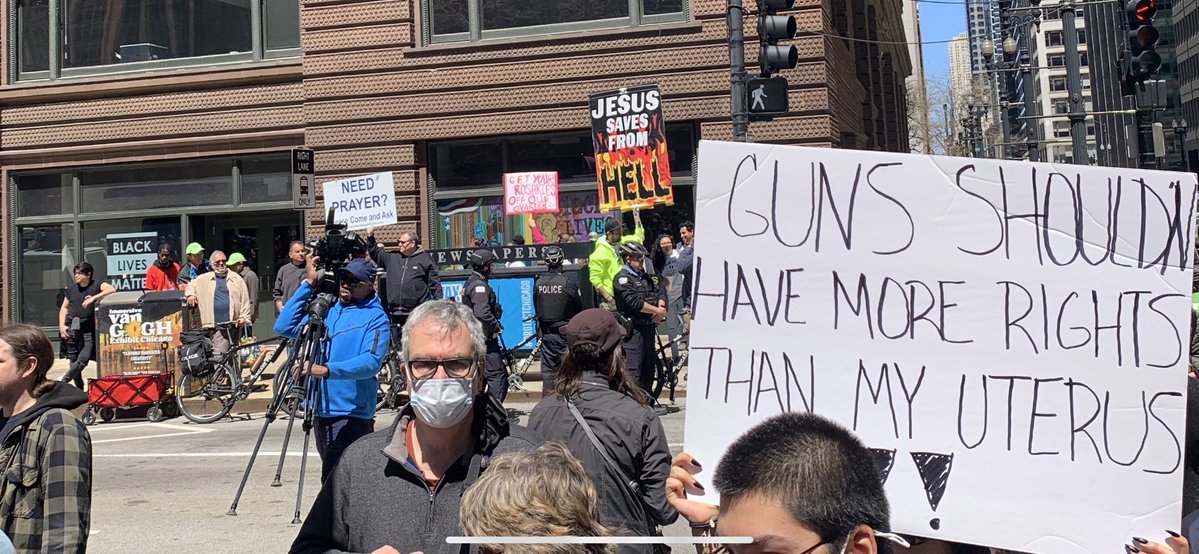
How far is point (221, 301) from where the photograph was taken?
50.4ft

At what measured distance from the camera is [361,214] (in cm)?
1585

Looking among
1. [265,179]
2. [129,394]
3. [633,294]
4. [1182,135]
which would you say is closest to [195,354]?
[129,394]

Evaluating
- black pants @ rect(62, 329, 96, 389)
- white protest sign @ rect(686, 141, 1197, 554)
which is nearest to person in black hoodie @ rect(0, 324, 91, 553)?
white protest sign @ rect(686, 141, 1197, 554)

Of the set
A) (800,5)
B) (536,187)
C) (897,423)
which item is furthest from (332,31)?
(897,423)

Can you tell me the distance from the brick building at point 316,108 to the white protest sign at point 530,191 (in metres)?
0.39

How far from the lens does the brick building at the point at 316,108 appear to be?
18016 millimetres

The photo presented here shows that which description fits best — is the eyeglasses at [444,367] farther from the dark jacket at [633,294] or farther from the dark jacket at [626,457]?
the dark jacket at [633,294]

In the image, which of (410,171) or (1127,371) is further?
(410,171)

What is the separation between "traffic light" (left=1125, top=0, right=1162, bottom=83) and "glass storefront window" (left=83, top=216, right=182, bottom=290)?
14.9 meters

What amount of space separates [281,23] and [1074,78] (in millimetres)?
12984

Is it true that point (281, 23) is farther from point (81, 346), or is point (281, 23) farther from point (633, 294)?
point (633, 294)

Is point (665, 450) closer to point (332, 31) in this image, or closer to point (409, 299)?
point (409, 299)

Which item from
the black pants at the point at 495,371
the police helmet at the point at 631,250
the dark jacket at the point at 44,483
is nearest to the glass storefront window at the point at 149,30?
the police helmet at the point at 631,250

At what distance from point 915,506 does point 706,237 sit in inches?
35.7
